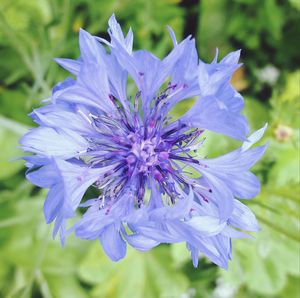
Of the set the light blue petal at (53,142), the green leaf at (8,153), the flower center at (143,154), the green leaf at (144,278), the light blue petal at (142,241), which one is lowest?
the green leaf at (144,278)

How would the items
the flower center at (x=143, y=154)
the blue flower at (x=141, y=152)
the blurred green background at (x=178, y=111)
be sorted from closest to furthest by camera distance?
the blue flower at (x=141, y=152), the flower center at (x=143, y=154), the blurred green background at (x=178, y=111)

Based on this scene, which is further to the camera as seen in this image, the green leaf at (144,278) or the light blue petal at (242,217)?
the green leaf at (144,278)

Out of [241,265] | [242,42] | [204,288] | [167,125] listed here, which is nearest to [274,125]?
[167,125]

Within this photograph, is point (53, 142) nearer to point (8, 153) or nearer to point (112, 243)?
point (112, 243)

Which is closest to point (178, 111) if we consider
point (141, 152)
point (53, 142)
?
point (141, 152)

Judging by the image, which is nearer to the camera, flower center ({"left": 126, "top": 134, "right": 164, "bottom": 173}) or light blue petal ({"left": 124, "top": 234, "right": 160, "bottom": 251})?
light blue petal ({"left": 124, "top": 234, "right": 160, "bottom": 251})

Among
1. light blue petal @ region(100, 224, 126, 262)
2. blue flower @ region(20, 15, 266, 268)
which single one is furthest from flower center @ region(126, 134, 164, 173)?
light blue petal @ region(100, 224, 126, 262)

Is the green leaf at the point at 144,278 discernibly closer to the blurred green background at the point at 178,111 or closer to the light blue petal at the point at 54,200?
the blurred green background at the point at 178,111

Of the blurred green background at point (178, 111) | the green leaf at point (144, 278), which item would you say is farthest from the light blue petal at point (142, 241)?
the green leaf at point (144, 278)

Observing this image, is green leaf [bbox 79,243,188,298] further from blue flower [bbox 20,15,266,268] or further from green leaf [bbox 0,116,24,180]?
blue flower [bbox 20,15,266,268]
